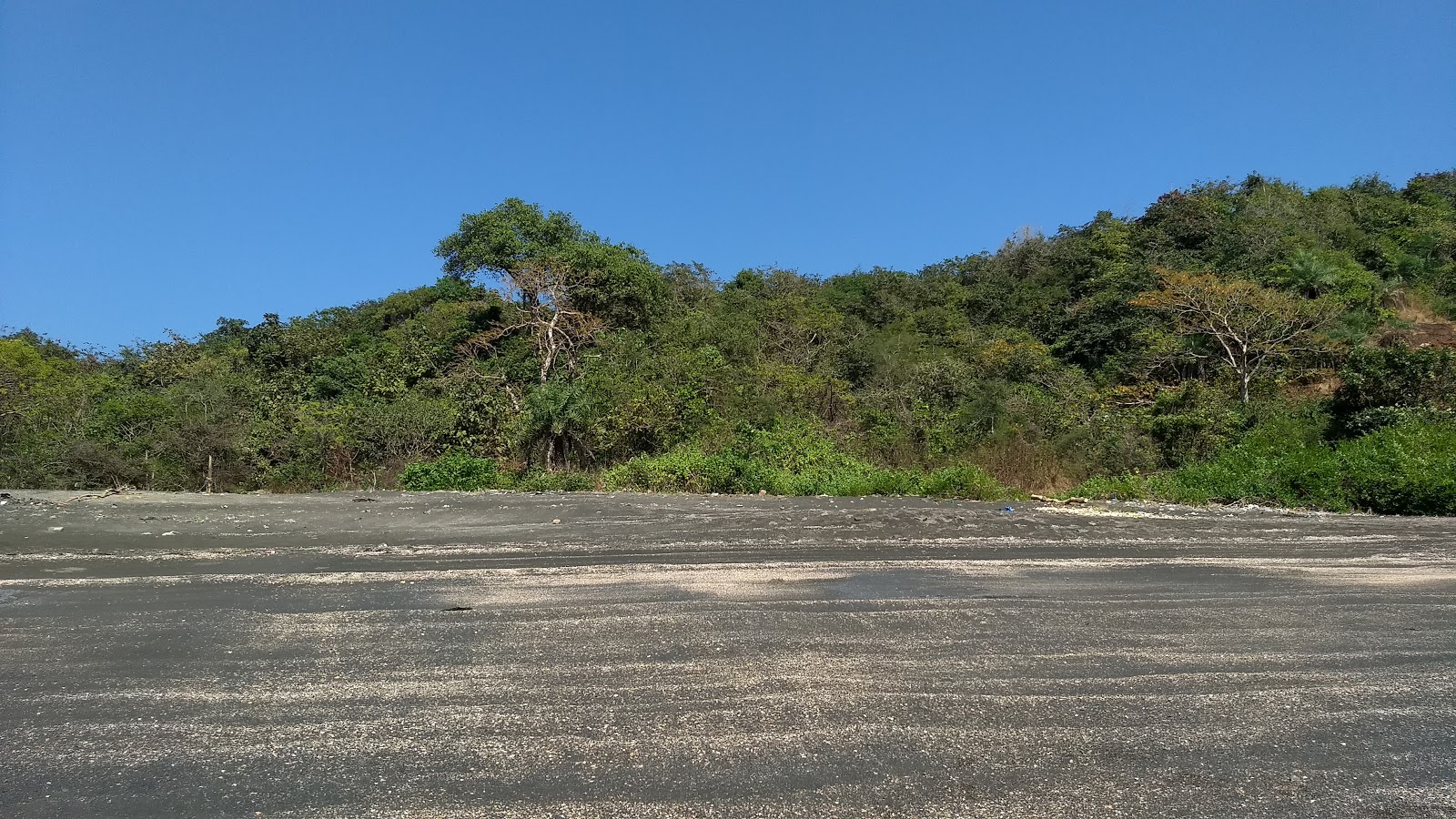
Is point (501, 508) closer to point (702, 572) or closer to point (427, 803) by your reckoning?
point (702, 572)

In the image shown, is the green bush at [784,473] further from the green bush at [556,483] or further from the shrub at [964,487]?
the green bush at [556,483]

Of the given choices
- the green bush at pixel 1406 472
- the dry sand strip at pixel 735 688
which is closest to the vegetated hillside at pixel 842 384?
the green bush at pixel 1406 472

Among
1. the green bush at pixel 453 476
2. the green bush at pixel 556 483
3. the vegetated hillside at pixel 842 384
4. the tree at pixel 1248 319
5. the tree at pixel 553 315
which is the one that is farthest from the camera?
the tree at pixel 553 315

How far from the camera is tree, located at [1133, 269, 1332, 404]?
2145 centimetres

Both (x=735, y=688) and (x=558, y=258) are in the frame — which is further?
(x=558, y=258)

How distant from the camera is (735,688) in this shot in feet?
14.1

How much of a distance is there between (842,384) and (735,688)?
20.5 meters

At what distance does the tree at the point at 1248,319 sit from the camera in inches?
845

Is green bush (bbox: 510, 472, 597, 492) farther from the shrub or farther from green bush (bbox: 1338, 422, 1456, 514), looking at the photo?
green bush (bbox: 1338, 422, 1456, 514)

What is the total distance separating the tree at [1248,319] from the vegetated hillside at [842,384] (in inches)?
3.9

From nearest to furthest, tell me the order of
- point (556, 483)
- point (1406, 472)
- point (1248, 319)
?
1. point (1406, 472)
2. point (556, 483)
3. point (1248, 319)

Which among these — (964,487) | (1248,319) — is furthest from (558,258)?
(1248,319)

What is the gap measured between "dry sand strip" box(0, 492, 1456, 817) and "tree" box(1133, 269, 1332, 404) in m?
15.2

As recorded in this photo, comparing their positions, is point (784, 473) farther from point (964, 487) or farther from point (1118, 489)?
point (1118, 489)
